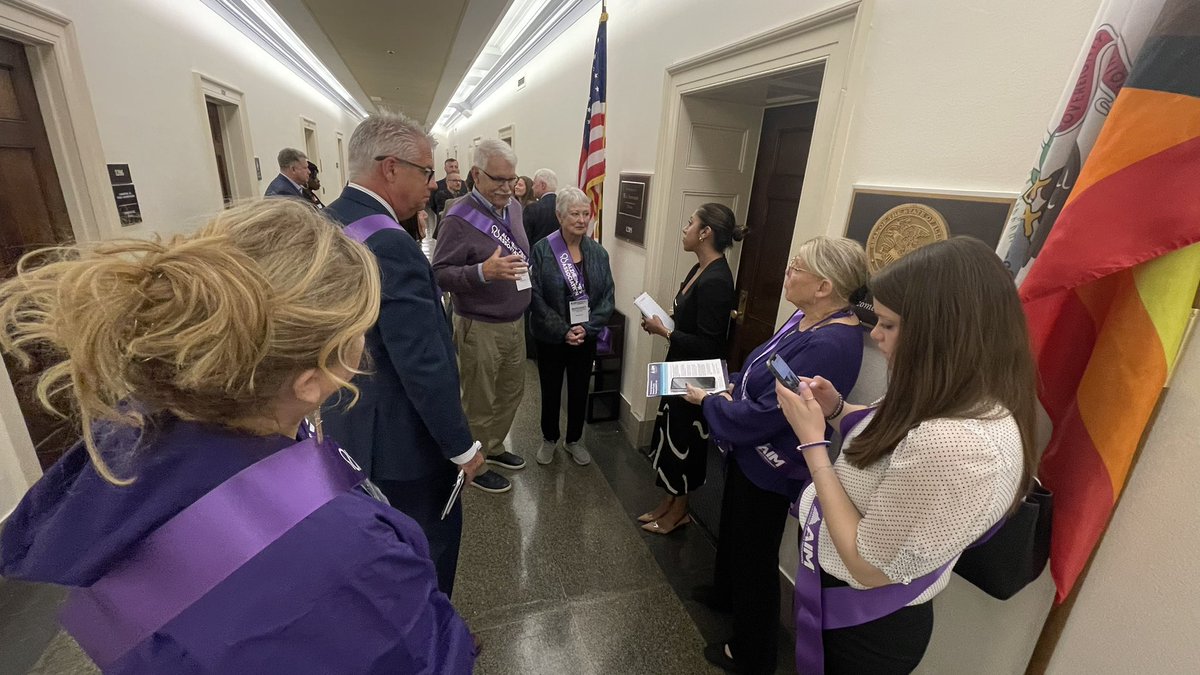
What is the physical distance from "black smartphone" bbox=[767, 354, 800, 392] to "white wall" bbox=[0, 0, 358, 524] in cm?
238

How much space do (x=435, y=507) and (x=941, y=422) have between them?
55.5 inches

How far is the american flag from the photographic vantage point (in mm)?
3121

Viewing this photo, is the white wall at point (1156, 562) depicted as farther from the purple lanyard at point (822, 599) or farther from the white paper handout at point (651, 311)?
the white paper handout at point (651, 311)

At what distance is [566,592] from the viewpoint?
2.01 metres

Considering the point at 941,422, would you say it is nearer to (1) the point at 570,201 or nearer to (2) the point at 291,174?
(1) the point at 570,201

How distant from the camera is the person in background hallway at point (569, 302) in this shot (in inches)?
103

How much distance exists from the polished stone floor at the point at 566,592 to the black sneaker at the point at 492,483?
45 mm

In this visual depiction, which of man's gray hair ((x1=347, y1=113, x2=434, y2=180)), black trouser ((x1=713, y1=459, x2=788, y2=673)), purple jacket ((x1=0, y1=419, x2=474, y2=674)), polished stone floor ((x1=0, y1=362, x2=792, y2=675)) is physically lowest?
polished stone floor ((x1=0, y1=362, x2=792, y2=675))

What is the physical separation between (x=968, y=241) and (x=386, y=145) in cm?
147

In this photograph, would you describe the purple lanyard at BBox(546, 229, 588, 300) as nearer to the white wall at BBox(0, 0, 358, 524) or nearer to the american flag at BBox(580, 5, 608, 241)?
the american flag at BBox(580, 5, 608, 241)

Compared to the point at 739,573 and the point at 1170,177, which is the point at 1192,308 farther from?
the point at 739,573

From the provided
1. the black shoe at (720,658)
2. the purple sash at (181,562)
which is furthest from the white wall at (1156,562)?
the purple sash at (181,562)

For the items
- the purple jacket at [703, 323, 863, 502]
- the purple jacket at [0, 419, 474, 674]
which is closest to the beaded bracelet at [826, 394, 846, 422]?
the purple jacket at [703, 323, 863, 502]

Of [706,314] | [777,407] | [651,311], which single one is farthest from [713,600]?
[651,311]
